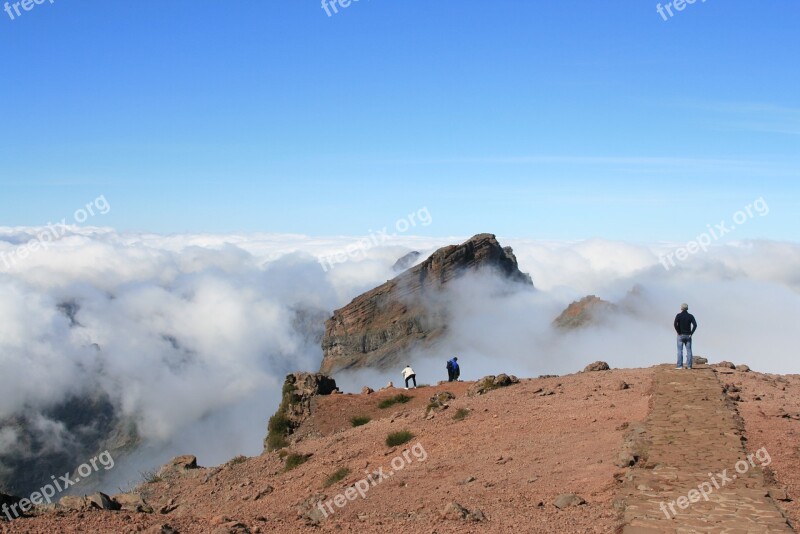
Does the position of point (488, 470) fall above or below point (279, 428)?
below

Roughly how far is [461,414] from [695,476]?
9233 millimetres

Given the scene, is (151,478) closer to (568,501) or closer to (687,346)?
(568,501)

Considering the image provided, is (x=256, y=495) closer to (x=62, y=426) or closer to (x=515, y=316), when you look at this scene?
(x=515, y=316)

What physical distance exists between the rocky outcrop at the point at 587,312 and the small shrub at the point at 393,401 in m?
120

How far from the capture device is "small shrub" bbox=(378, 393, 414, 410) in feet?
94.7

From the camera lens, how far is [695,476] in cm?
1250

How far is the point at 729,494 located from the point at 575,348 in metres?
133

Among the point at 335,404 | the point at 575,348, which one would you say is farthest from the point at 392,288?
the point at 335,404

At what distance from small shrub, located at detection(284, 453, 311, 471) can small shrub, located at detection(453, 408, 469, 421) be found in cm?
437

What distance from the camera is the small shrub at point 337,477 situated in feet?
58.4

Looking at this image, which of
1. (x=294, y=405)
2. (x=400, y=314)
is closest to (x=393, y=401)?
(x=294, y=405)

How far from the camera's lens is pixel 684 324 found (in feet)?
71.9

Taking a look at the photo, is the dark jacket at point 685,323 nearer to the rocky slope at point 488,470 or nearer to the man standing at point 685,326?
the man standing at point 685,326

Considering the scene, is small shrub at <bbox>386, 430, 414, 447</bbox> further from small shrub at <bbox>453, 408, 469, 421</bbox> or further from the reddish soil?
small shrub at <bbox>453, 408, 469, 421</bbox>
